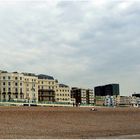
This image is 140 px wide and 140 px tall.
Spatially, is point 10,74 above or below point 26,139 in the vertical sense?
above

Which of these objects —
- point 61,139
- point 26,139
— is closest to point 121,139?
point 61,139

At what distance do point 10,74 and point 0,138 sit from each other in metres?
161

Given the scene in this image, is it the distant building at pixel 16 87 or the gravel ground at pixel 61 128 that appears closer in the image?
the gravel ground at pixel 61 128

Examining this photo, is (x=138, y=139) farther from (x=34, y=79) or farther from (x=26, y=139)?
(x=34, y=79)

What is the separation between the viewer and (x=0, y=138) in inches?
918

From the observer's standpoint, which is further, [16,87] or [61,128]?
[16,87]

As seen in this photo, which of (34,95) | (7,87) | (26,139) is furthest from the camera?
(34,95)

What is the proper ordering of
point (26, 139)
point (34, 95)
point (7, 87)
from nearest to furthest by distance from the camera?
point (26, 139)
point (7, 87)
point (34, 95)

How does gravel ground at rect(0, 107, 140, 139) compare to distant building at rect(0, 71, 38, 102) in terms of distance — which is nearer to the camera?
gravel ground at rect(0, 107, 140, 139)

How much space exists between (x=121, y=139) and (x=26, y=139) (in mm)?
5785

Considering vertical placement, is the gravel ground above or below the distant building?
below

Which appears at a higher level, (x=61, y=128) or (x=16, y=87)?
(x=16, y=87)

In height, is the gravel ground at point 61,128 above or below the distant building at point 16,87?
below

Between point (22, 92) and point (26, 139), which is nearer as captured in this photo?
point (26, 139)
